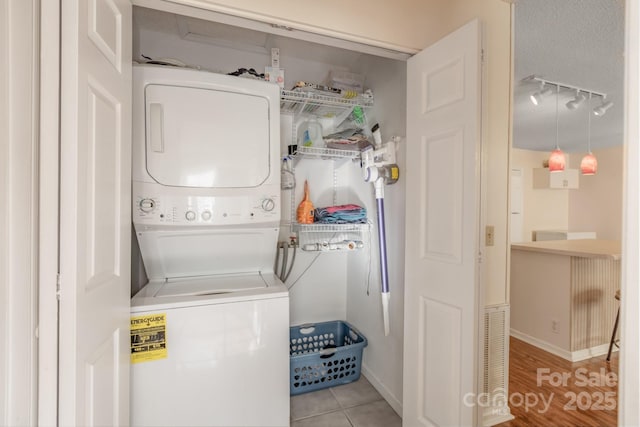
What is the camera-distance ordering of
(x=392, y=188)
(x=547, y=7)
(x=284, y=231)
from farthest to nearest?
(x=284, y=231)
(x=392, y=188)
(x=547, y=7)

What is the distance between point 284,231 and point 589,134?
17.0 feet

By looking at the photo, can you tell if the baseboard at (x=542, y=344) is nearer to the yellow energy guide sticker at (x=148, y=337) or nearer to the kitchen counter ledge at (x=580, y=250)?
the kitchen counter ledge at (x=580, y=250)

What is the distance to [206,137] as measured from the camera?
156 cm

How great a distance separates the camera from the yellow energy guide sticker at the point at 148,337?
4.24 ft

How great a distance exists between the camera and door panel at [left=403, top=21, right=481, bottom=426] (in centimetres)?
127

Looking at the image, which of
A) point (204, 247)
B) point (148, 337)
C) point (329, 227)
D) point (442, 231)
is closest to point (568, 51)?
point (442, 231)

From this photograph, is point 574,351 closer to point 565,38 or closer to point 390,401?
point 390,401

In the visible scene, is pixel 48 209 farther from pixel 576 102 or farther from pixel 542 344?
pixel 576 102

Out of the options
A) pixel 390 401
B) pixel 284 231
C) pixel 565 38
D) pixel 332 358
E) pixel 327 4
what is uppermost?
pixel 565 38

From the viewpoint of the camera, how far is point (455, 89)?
4.42 ft

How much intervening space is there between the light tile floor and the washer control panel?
1.27m

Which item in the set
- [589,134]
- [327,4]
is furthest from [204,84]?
[589,134]

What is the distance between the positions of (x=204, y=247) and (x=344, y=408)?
1.38 m

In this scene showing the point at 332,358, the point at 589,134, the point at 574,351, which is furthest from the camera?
the point at 589,134
